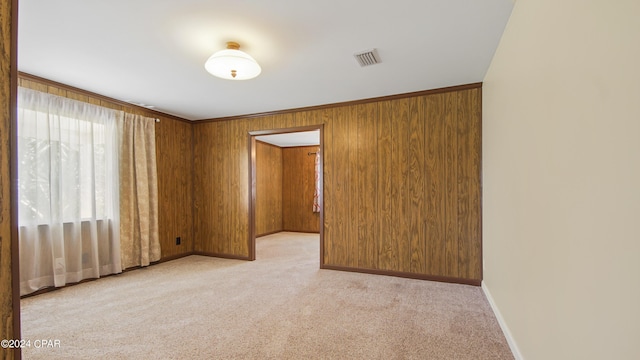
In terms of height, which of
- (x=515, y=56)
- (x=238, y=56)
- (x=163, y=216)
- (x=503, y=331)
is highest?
(x=238, y=56)

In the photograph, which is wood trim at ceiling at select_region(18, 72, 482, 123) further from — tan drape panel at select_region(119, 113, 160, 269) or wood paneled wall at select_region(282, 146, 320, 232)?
wood paneled wall at select_region(282, 146, 320, 232)

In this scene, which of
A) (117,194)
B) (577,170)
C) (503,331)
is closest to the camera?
(577,170)

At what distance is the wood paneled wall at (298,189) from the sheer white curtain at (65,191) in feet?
14.3

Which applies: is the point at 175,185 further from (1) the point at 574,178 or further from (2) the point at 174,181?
(1) the point at 574,178

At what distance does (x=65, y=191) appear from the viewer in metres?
3.25

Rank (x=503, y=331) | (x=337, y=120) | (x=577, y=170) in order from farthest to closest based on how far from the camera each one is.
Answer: (x=337, y=120) < (x=503, y=331) < (x=577, y=170)

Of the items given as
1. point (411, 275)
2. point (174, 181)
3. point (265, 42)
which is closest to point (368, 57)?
point (265, 42)

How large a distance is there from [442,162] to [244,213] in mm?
3113

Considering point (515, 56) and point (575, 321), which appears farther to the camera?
point (515, 56)

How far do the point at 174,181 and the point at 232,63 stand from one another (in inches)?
123

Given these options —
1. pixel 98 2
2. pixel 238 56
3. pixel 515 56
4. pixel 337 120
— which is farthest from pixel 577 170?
pixel 337 120

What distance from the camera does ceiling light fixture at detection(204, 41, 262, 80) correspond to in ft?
7.38

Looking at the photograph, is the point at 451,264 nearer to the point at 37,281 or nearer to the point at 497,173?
the point at 497,173

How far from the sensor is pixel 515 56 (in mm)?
1874
